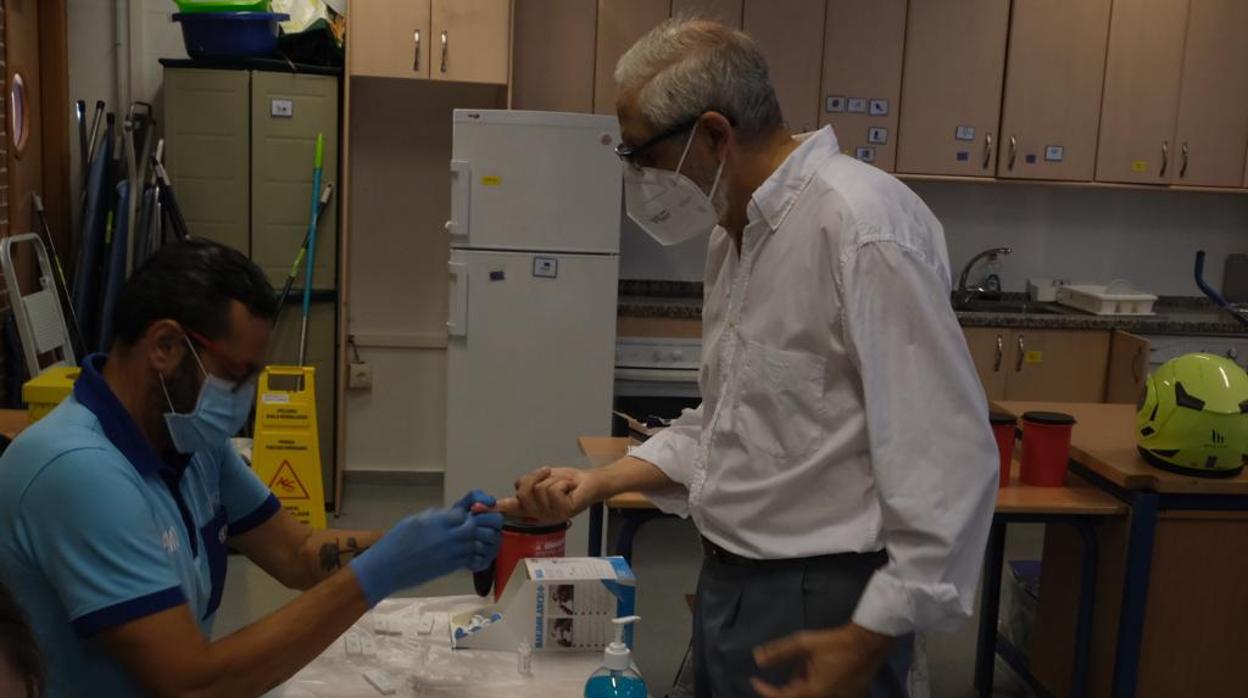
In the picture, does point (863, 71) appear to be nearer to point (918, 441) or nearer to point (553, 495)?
point (553, 495)

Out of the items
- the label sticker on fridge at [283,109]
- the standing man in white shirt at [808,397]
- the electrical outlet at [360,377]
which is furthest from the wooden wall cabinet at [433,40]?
→ the standing man in white shirt at [808,397]

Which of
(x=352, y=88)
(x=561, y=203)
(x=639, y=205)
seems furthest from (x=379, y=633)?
(x=352, y=88)

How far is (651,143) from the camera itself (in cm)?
157

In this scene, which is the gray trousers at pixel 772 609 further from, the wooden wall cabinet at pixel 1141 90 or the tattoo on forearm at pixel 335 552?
the wooden wall cabinet at pixel 1141 90

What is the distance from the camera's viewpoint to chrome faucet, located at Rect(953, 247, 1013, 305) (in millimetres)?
5117

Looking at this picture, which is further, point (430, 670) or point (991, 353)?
point (991, 353)

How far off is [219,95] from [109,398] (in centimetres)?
322

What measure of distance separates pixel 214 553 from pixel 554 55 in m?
3.32

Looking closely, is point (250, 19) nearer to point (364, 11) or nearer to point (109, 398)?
point (364, 11)

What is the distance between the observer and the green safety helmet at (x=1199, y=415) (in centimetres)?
251

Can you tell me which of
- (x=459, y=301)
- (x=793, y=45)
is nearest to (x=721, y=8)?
(x=793, y=45)

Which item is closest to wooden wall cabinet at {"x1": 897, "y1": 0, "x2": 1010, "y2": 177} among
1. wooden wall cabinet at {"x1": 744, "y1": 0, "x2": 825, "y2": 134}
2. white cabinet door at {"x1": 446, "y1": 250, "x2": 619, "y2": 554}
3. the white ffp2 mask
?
wooden wall cabinet at {"x1": 744, "y1": 0, "x2": 825, "y2": 134}

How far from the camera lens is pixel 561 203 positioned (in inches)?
168

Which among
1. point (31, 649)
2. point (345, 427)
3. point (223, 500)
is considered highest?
point (31, 649)
